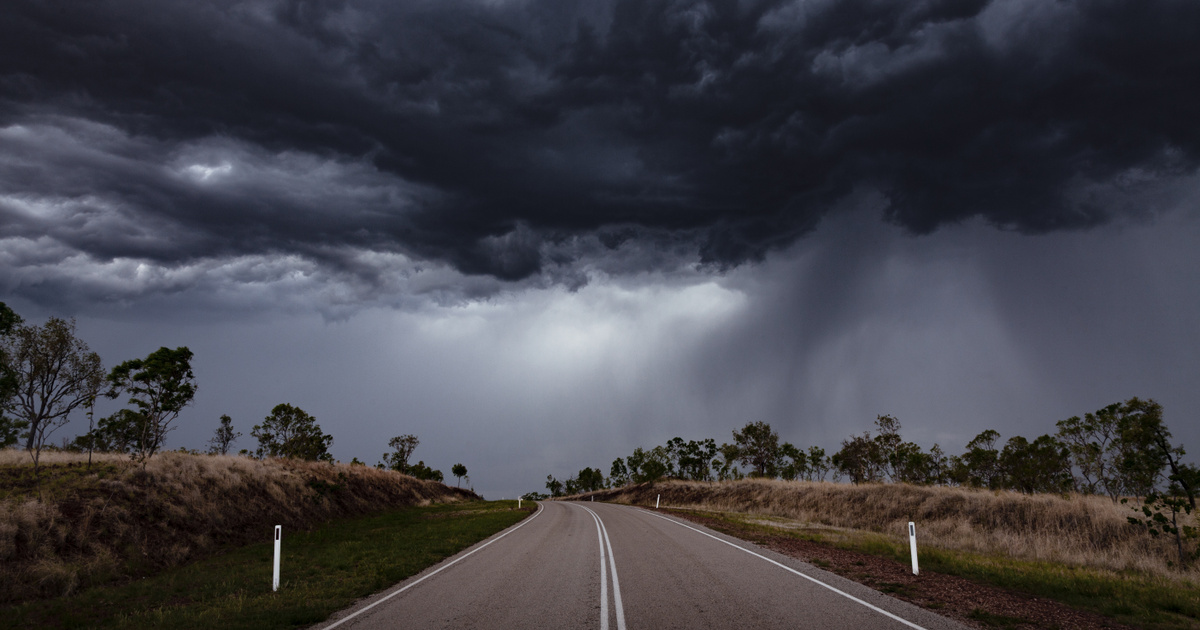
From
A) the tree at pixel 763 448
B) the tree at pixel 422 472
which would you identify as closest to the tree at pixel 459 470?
the tree at pixel 422 472

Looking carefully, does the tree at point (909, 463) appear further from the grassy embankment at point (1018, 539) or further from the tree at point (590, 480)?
the tree at point (590, 480)

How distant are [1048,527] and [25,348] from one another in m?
45.5

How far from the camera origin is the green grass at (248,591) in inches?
388

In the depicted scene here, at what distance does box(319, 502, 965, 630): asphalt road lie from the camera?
343 inches

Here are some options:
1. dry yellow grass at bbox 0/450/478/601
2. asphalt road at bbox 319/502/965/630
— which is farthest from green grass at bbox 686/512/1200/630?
dry yellow grass at bbox 0/450/478/601

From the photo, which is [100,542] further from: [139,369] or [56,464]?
[139,369]

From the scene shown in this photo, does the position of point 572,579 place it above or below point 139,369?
below

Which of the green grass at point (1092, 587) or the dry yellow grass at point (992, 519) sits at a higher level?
the green grass at point (1092, 587)

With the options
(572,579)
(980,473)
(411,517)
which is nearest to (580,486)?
(980,473)

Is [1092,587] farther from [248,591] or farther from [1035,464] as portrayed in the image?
[1035,464]

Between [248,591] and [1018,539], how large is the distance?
89.2 ft

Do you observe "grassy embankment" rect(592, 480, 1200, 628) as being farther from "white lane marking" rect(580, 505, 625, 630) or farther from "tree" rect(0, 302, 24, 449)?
"tree" rect(0, 302, 24, 449)

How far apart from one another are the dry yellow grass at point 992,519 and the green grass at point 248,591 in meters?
21.2

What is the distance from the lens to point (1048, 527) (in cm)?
2473
